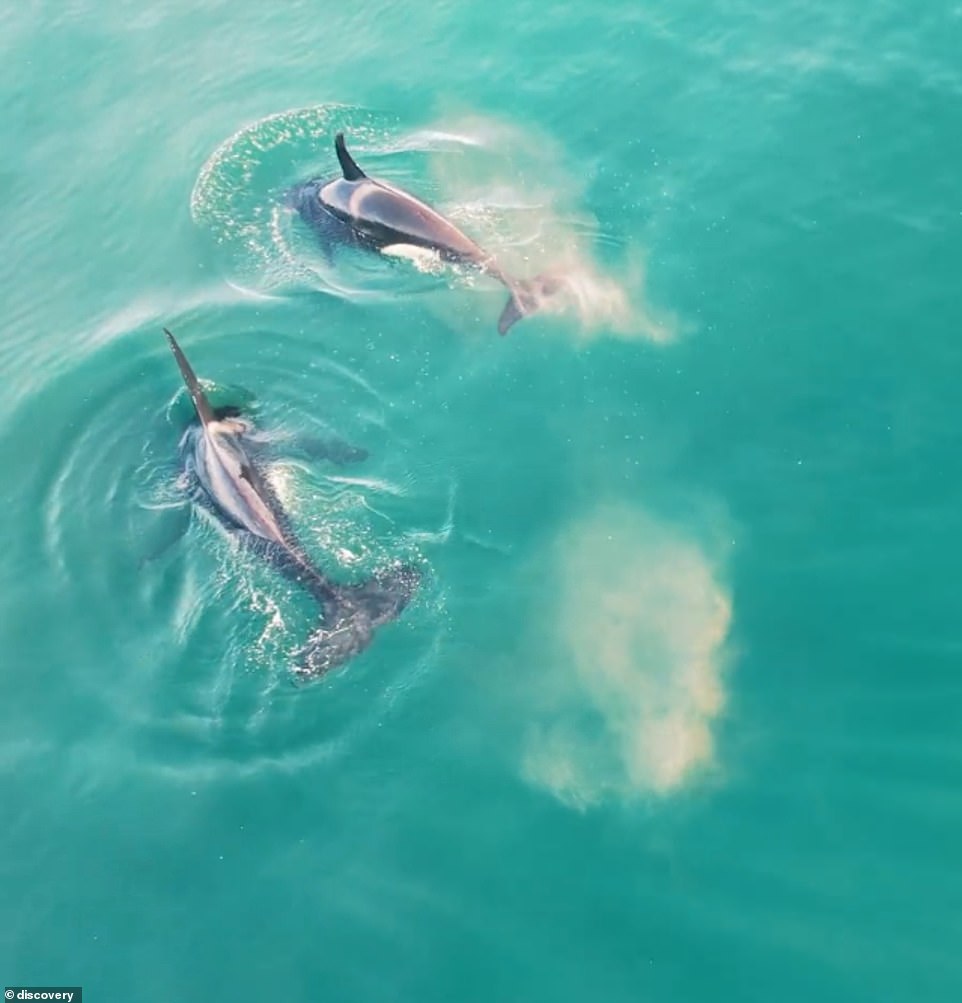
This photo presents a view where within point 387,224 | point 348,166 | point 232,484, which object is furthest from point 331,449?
point 348,166

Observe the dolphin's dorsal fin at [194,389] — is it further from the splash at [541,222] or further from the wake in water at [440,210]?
the splash at [541,222]

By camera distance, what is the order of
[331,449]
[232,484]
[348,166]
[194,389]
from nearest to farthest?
[194,389]
[232,484]
[331,449]
[348,166]

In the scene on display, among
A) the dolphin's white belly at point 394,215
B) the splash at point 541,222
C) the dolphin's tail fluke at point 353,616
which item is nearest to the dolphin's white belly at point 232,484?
the dolphin's tail fluke at point 353,616

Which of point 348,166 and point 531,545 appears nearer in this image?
point 531,545

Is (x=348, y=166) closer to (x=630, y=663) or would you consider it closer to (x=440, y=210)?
(x=440, y=210)

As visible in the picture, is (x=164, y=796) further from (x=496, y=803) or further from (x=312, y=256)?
(x=312, y=256)

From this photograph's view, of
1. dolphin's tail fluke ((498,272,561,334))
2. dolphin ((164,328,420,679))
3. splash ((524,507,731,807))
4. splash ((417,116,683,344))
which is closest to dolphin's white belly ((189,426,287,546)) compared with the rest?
dolphin ((164,328,420,679))
